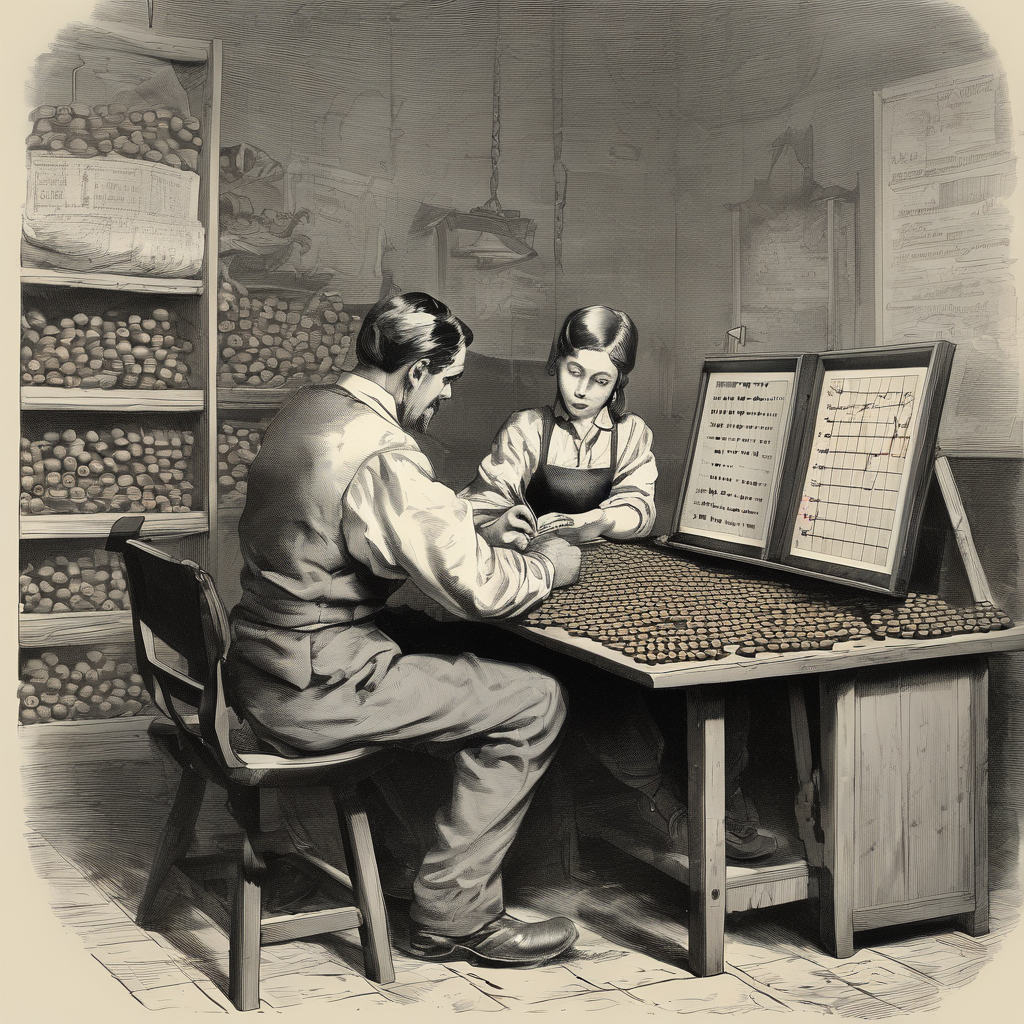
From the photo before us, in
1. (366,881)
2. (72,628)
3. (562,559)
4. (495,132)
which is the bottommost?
(366,881)

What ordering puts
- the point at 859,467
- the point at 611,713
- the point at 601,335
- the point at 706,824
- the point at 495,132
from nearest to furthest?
1. the point at 706,824
2. the point at 859,467
3. the point at 611,713
4. the point at 601,335
5. the point at 495,132

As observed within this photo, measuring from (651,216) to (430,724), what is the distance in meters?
2.28

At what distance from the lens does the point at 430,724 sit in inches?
90.9

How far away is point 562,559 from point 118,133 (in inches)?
70.6

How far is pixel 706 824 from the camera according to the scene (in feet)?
7.43

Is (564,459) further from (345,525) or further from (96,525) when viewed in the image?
(96,525)

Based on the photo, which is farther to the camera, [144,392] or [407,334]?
[144,392]

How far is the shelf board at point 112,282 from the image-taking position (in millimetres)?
3039

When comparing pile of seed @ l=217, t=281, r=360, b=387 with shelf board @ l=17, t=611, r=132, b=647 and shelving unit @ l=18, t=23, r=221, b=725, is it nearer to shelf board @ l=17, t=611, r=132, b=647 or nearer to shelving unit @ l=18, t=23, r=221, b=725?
shelving unit @ l=18, t=23, r=221, b=725

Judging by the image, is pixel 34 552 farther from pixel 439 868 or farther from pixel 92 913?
pixel 439 868

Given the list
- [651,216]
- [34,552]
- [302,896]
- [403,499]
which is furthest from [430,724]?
[651,216]

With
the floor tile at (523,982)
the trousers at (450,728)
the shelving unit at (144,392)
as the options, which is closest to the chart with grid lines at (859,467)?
the trousers at (450,728)

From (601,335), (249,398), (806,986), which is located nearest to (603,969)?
(806,986)

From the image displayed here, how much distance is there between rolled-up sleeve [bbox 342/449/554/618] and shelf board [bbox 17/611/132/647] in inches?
51.8
